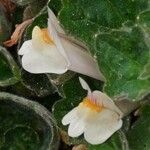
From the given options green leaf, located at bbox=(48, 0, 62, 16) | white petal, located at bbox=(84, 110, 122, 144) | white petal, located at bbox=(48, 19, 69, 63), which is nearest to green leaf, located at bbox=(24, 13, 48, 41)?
green leaf, located at bbox=(48, 0, 62, 16)

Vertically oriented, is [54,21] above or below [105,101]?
above

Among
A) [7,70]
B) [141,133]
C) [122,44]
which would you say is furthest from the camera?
[7,70]

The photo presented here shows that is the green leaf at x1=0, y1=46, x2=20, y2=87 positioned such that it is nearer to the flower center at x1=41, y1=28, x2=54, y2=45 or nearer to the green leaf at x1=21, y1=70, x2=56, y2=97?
the green leaf at x1=21, y1=70, x2=56, y2=97

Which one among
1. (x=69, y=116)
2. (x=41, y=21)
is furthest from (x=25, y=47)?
(x=69, y=116)

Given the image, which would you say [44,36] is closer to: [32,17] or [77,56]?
[77,56]

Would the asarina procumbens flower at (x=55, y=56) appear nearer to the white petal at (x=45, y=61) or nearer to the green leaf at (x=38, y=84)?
the white petal at (x=45, y=61)

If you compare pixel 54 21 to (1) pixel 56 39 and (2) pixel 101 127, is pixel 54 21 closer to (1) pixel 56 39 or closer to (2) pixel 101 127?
(1) pixel 56 39

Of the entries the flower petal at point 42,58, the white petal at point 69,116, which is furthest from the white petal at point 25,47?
the white petal at point 69,116
